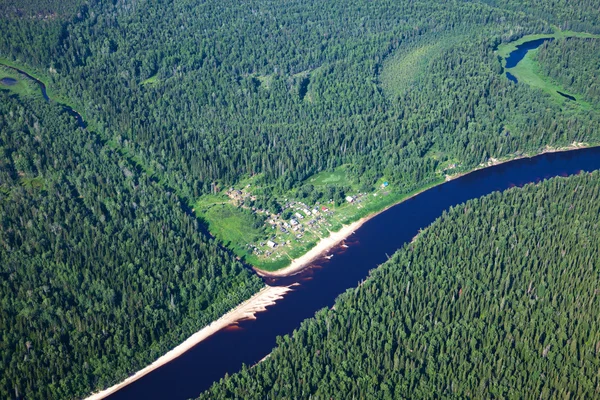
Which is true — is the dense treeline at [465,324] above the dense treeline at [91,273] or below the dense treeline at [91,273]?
below

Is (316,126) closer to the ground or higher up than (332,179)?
higher up

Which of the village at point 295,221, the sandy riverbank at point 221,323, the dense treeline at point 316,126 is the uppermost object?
the dense treeline at point 316,126

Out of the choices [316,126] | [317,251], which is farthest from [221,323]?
[316,126]

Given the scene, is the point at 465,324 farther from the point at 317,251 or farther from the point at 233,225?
the point at 233,225

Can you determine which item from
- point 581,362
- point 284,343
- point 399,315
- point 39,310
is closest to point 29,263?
point 39,310

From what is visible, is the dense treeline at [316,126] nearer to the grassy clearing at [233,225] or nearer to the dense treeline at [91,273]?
the grassy clearing at [233,225]

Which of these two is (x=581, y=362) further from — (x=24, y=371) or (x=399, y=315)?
(x=24, y=371)

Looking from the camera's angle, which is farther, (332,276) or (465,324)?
(332,276)

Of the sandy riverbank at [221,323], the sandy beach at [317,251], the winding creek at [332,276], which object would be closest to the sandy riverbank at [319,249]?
the sandy beach at [317,251]
